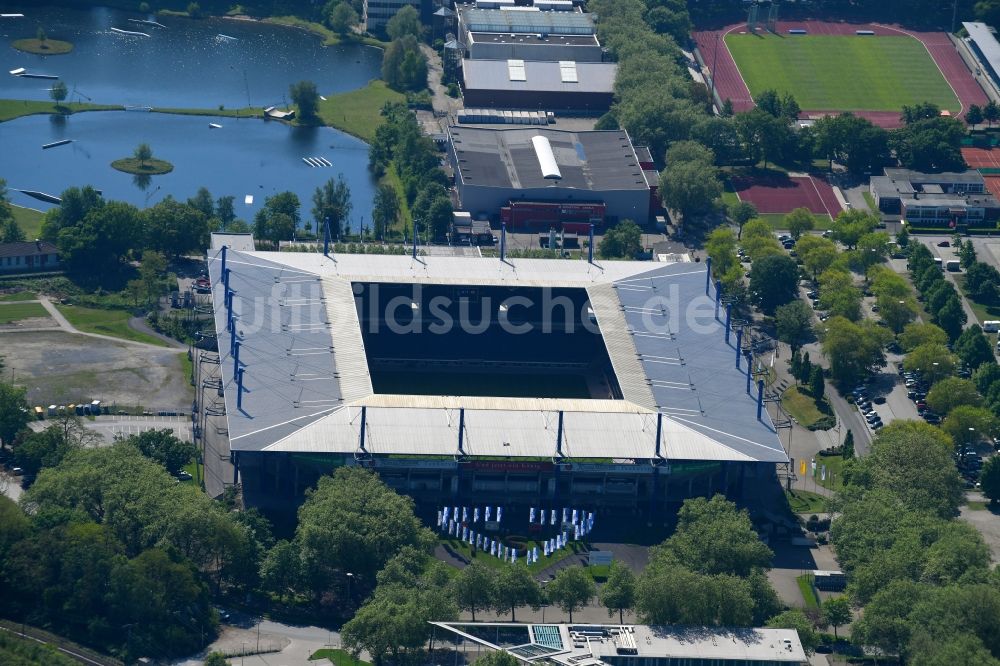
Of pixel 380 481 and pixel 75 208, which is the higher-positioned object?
pixel 75 208

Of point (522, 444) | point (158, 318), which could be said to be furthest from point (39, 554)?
point (158, 318)

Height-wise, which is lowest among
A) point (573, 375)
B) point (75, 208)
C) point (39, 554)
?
point (39, 554)

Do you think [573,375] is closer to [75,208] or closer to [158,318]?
[158,318]

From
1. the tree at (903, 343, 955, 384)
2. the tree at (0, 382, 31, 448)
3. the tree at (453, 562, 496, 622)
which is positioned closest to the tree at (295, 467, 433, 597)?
the tree at (453, 562, 496, 622)

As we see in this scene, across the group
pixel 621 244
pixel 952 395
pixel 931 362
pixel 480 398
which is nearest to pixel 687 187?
pixel 621 244

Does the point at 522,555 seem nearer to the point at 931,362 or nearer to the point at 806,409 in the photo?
the point at 806,409

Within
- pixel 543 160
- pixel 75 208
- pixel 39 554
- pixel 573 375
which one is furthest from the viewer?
pixel 543 160

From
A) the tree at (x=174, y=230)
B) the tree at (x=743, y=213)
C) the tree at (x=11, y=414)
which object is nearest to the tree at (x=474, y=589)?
the tree at (x=11, y=414)
